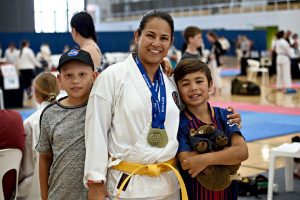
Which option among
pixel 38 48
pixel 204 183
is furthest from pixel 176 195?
pixel 38 48

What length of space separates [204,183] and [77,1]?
10422 mm

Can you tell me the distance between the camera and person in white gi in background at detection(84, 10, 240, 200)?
247 centimetres

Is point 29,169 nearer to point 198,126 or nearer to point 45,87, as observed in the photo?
point 45,87

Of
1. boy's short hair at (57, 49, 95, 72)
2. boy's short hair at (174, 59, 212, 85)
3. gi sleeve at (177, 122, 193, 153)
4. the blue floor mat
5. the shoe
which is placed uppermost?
boy's short hair at (57, 49, 95, 72)

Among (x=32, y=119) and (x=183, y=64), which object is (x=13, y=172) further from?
(x=183, y=64)

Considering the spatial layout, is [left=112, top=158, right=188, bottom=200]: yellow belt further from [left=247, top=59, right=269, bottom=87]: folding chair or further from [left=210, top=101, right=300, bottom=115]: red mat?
[left=247, top=59, right=269, bottom=87]: folding chair

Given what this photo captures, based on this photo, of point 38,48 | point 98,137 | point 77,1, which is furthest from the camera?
point 38,48

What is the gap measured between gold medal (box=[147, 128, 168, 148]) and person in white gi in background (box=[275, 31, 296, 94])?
527 inches

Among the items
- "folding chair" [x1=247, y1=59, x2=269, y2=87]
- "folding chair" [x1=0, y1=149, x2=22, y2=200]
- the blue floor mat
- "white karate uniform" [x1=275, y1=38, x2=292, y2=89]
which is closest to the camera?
"folding chair" [x1=0, y1=149, x2=22, y2=200]

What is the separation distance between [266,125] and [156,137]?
796 centimetres

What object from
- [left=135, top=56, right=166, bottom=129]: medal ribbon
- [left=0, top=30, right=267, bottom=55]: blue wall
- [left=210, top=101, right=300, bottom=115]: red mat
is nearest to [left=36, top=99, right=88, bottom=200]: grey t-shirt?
[left=135, top=56, right=166, bottom=129]: medal ribbon

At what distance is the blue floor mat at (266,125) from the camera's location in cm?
917

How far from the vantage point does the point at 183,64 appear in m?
2.85

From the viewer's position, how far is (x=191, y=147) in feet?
8.71
